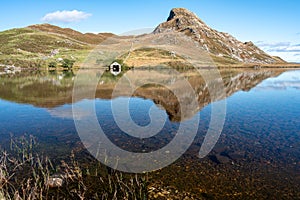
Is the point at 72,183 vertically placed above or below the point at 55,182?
below

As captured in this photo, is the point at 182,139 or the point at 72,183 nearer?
the point at 72,183

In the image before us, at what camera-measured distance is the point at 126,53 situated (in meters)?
191

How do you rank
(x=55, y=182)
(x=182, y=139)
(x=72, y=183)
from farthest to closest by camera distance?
(x=182, y=139) < (x=72, y=183) < (x=55, y=182)

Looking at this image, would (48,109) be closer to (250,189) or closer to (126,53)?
(250,189)

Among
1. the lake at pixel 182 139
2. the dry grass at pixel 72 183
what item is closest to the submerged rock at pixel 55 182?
the dry grass at pixel 72 183

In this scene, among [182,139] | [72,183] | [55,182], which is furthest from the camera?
[182,139]

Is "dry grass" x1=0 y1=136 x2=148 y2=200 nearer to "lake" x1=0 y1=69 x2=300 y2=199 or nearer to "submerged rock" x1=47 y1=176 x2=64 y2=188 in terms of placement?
"submerged rock" x1=47 y1=176 x2=64 y2=188

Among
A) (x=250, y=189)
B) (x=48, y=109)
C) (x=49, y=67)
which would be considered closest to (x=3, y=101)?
(x=48, y=109)

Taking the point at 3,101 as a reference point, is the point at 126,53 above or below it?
above

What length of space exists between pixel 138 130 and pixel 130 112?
992 centimetres

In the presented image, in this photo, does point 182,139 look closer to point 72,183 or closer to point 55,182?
point 72,183

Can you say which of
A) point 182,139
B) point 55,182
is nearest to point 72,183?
point 55,182

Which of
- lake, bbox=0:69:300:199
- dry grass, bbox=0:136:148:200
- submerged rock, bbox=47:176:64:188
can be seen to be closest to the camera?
dry grass, bbox=0:136:148:200

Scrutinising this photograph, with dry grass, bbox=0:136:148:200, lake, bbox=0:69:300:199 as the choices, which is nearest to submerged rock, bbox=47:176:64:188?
dry grass, bbox=0:136:148:200
